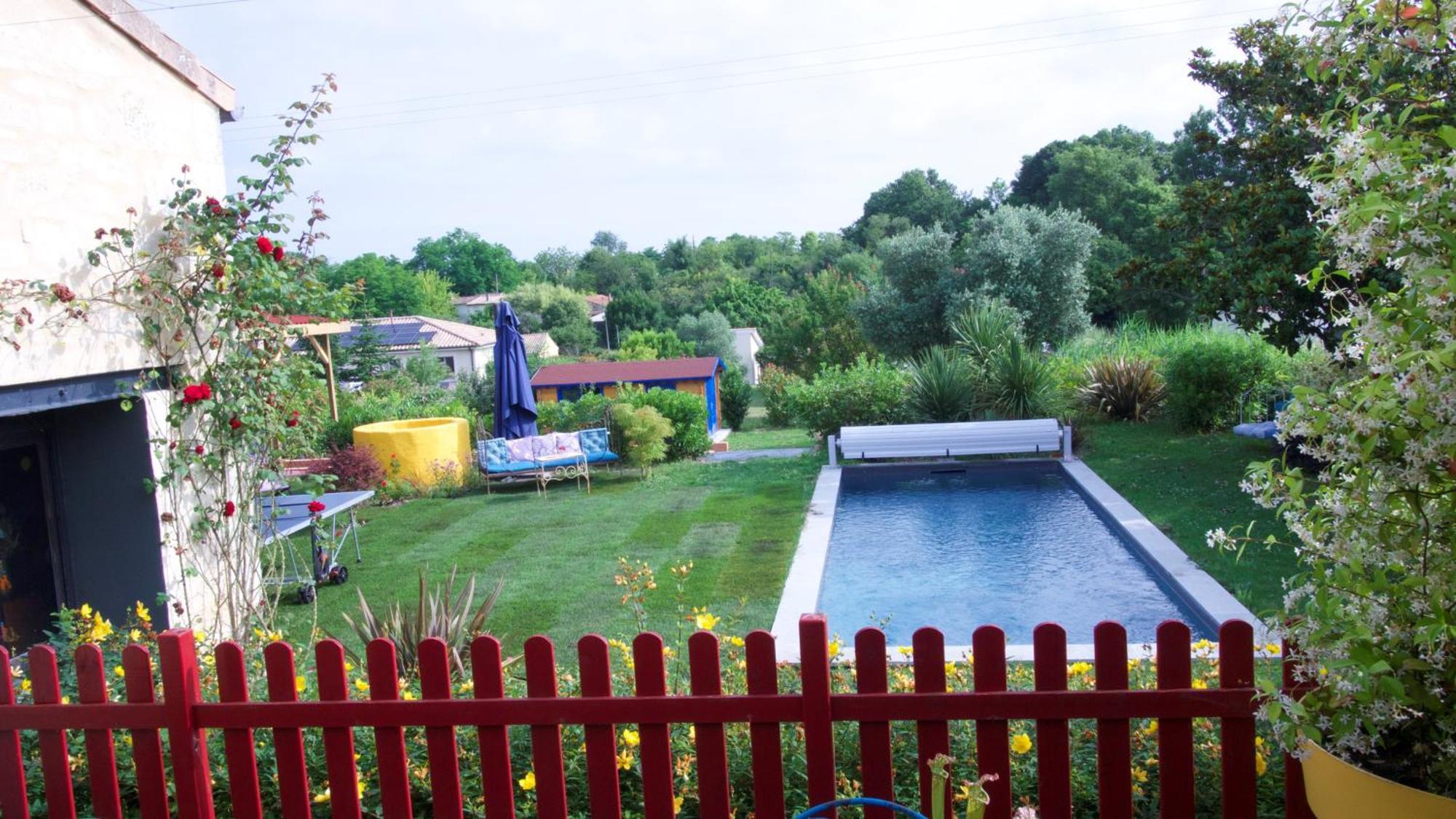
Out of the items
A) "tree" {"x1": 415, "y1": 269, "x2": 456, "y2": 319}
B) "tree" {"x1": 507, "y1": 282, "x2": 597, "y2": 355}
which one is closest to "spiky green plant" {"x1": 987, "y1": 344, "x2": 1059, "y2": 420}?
"tree" {"x1": 507, "y1": 282, "x2": 597, "y2": 355}

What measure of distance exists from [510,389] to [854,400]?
15.8ft

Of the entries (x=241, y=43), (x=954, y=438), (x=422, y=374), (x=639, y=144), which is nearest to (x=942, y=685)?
(x=241, y=43)

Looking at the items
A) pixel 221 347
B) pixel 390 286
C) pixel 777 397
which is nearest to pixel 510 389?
pixel 221 347

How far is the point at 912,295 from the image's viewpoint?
20391 mm

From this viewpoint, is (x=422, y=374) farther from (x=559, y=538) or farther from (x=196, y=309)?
(x=196, y=309)

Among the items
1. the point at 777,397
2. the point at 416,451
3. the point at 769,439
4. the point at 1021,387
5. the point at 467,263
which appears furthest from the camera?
the point at 467,263

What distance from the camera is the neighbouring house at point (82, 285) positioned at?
448 cm

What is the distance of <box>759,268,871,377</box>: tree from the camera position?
2797 centimetres

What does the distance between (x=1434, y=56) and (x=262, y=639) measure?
17.6 ft

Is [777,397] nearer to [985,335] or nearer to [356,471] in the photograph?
[985,335]

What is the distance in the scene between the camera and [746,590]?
24.7ft

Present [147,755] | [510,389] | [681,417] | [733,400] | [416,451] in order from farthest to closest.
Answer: [733,400]
[681,417]
[510,389]
[416,451]
[147,755]

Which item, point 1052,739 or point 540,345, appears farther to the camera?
point 540,345

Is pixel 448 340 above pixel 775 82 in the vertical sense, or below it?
below
